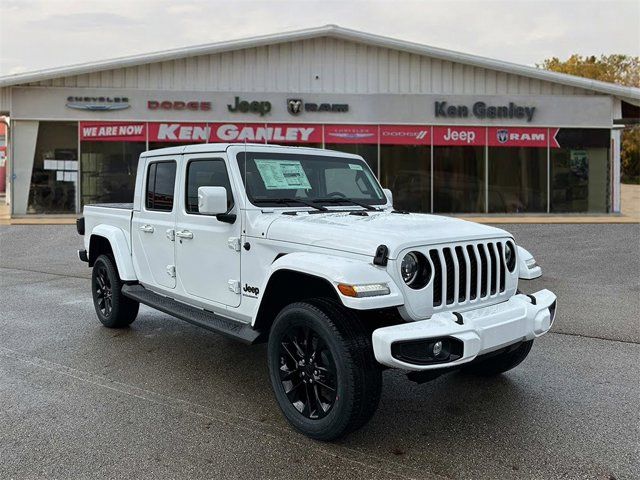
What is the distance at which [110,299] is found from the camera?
650cm

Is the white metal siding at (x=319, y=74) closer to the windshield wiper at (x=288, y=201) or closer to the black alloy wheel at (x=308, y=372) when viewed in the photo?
the windshield wiper at (x=288, y=201)

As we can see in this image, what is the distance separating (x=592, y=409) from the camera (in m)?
4.27

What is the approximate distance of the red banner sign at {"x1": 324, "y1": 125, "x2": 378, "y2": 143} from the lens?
19.2 metres

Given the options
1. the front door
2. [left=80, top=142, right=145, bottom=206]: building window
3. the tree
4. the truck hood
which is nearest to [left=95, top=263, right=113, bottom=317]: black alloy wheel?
the front door

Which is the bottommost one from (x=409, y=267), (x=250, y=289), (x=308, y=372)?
(x=308, y=372)

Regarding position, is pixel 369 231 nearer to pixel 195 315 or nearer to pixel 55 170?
pixel 195 315

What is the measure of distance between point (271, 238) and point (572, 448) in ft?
7.70

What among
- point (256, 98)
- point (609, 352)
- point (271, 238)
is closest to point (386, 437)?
point (271, 238)

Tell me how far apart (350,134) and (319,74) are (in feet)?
7.02

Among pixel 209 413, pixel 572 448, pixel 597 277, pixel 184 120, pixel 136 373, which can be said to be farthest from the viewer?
pixel 184 120

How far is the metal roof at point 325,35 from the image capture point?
1761 cm

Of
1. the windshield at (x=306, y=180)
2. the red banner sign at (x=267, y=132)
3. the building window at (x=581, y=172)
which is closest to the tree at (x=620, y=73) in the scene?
the building window at (x=581, y=172)

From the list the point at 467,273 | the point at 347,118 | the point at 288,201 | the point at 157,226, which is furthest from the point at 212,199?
the point at 347,118

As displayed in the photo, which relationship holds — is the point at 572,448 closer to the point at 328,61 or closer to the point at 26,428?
the point at 26,428
